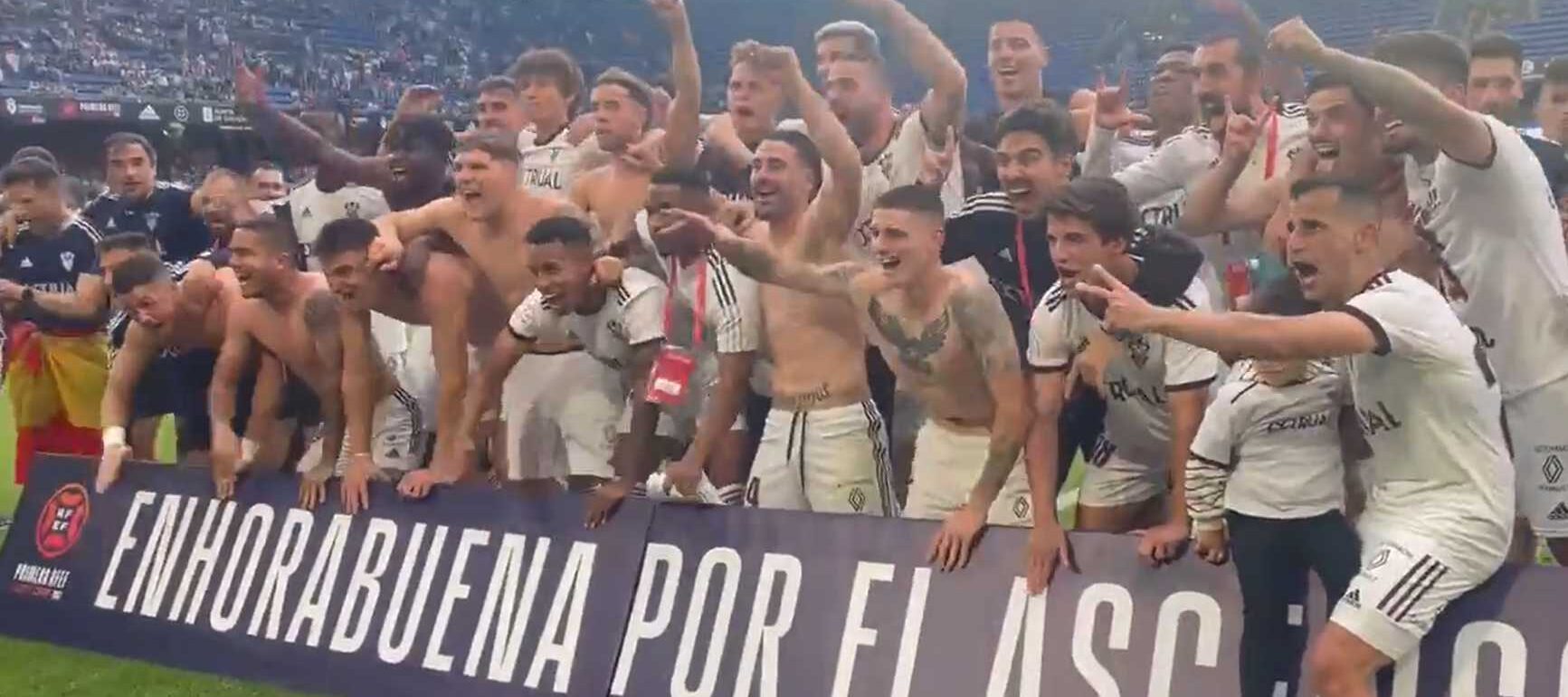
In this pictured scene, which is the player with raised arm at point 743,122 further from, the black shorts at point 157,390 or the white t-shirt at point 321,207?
the black shorts at point 157,390

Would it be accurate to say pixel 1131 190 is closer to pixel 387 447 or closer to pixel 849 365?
pixel 849 365

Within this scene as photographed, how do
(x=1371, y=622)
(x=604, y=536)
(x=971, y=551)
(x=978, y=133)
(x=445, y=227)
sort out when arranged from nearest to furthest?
(x=1371, y=622)
(x=971, y=551)
(x=604, y=536)
(x=978, y=133)
(x=445, y=227)

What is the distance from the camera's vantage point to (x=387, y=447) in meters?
5.63

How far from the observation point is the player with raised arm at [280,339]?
5.30m

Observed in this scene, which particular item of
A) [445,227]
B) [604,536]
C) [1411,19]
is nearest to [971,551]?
[604,536]

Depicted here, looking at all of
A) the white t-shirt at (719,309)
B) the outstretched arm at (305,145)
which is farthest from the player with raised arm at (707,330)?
the outstretched arm at (305,145)

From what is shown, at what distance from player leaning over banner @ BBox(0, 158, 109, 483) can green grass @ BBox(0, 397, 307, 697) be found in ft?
6.42

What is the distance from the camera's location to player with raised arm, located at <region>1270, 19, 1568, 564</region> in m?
3.33

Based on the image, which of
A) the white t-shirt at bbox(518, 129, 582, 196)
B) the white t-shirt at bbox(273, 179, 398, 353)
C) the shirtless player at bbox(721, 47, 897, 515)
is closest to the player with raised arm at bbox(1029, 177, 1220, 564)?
the shirtless player at bbox(721, 47, 897, 515)

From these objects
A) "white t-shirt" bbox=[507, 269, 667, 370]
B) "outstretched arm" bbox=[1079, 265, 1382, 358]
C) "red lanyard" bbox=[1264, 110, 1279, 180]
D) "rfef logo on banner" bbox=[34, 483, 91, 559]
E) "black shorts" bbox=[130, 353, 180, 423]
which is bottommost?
"rfef logo on banner" bbox=[34, 483, 91, 559]

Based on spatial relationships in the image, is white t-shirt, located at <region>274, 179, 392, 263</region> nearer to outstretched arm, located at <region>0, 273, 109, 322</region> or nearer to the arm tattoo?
outstretched arm, located at <region>0, 273, 109, 322</region>

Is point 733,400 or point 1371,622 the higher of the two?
point 1371,622

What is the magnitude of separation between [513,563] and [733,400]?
0.85 meters

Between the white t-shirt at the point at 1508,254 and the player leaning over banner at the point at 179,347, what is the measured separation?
13.2 ft
